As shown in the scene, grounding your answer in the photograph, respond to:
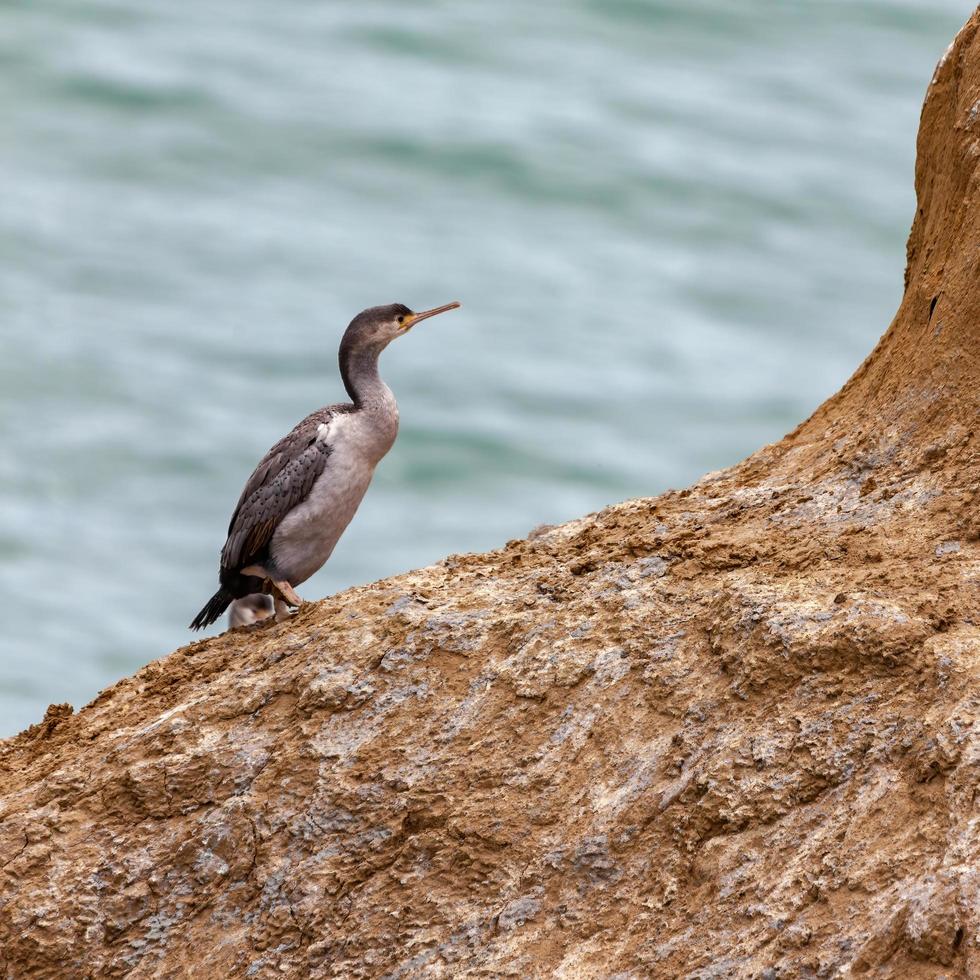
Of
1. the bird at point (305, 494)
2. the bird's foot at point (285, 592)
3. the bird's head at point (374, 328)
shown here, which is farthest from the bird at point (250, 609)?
the bird's head at point (374, 328)

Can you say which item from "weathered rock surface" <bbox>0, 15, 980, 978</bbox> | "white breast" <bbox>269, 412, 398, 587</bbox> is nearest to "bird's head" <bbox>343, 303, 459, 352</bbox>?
"white breast" <bbox>269, 412, 398, 587</bbox>

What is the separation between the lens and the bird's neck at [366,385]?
10297 millimetres

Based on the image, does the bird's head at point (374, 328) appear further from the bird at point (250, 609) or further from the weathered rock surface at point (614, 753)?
the weathered rock surface at point (614, 753)

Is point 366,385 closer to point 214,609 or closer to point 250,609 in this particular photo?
point 250,609

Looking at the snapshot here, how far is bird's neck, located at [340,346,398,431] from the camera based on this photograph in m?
10.3

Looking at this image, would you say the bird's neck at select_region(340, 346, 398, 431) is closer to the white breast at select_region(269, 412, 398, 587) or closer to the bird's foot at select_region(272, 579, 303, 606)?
the white breast at select_region(269, 412, 398, 587)

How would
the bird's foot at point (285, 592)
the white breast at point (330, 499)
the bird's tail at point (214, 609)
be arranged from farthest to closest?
the bird's tail at point (214, 609), the white breast at point (330, 499), the bird's foot at point (285, 592)

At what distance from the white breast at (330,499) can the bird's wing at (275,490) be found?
0.13 feet

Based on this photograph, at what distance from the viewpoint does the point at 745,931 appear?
6.06 meters

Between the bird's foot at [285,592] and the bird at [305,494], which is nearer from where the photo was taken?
the bird's foot at [285,592]

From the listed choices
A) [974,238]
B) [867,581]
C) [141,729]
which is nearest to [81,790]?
[141,729]

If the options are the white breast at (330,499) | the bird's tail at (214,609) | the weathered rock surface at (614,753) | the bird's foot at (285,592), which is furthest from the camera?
the bird's tail at (214,609)

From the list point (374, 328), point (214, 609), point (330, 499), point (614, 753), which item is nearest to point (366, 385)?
point (374, 328)

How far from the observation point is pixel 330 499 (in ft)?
32.7
